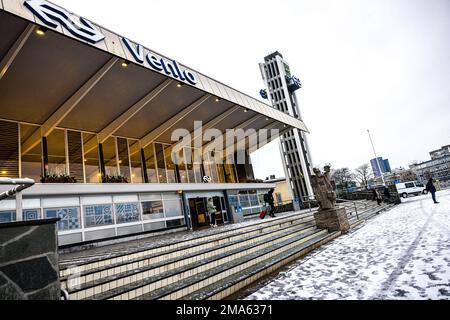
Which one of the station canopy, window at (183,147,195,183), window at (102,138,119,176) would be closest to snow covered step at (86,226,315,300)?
the station canopy

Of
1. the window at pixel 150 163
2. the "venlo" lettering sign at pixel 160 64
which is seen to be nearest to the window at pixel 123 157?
the window at pixel 150 163

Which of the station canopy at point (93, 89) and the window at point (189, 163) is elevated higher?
the station canopy at point (93, 89)

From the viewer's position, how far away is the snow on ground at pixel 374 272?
4285mm

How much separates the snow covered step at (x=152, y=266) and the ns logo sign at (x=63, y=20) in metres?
7.81

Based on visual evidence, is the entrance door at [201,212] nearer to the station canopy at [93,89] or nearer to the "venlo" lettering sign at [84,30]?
the station canopy at [93,89]

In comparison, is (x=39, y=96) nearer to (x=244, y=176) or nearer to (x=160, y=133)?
(x=160, y=133)

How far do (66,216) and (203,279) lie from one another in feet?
26.5

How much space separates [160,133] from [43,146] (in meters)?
6.54

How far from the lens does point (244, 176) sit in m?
24.2

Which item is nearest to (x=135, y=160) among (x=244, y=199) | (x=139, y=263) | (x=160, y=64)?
(x=160, y=64)

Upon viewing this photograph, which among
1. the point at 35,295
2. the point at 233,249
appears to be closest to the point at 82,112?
the point at 233,249

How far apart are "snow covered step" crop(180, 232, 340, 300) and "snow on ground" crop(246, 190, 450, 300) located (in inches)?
14.0

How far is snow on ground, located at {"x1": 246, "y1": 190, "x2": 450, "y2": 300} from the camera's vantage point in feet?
14.1

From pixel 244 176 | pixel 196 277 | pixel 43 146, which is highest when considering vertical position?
pixel 43 146
